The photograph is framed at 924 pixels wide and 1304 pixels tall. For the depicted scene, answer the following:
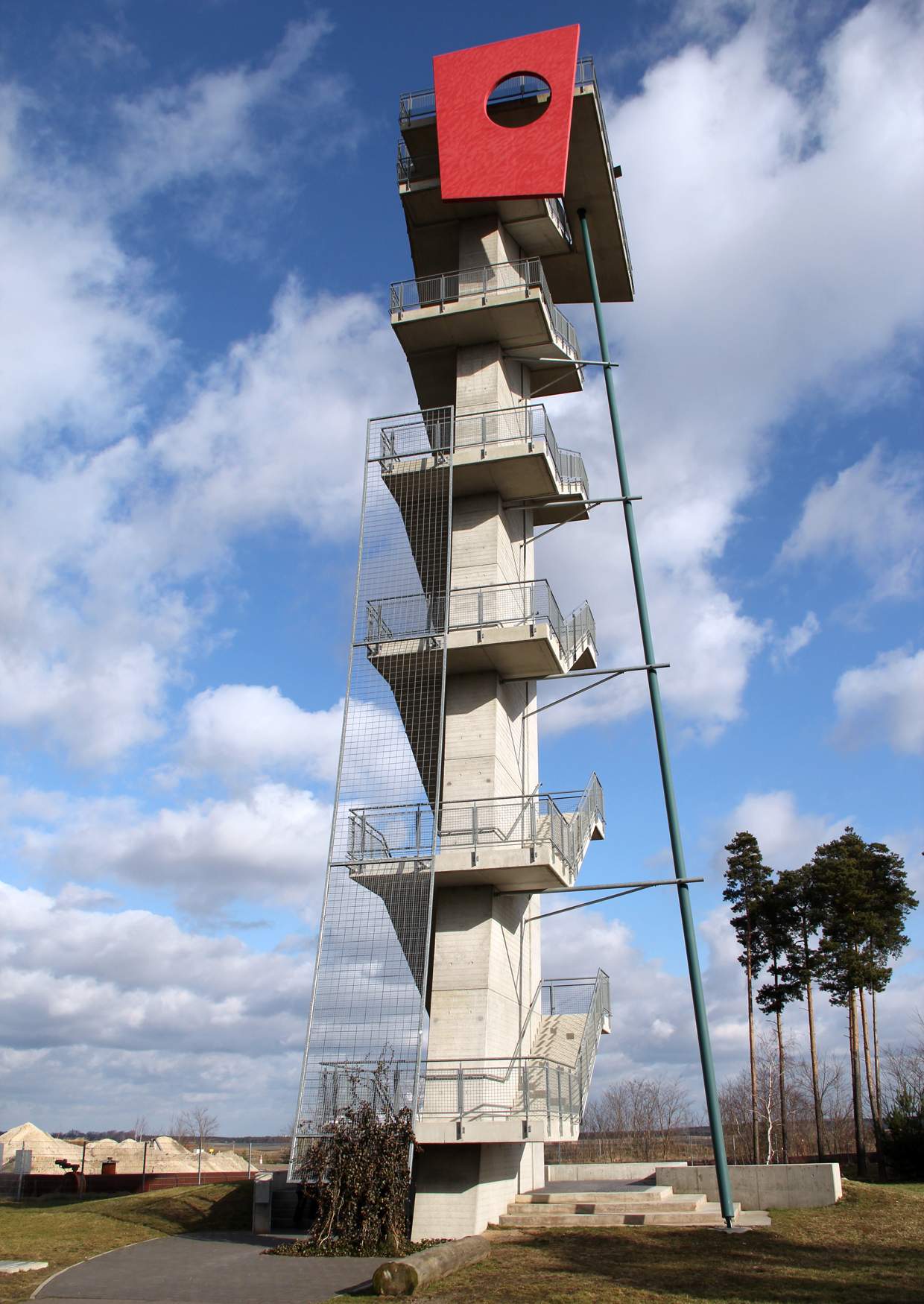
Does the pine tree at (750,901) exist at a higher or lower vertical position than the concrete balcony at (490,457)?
lower

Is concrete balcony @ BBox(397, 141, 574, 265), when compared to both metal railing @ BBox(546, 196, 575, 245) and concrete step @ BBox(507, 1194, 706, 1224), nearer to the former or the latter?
metal railing @ BBox(546, 196, 575, 245)

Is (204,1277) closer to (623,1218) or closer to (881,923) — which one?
(623,1218)

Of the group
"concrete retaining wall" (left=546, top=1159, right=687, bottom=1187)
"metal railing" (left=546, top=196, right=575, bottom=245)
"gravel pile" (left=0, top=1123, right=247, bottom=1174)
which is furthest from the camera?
"gravel pile" (left=0, top=1123, right=247, bottom=1174)

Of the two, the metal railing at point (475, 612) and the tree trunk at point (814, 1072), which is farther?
the tree trunk at point (814, 1072)

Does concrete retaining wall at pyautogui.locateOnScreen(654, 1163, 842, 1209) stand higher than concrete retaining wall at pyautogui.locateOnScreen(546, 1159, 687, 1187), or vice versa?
concrete retaining wall at pyautogui.locateOnScreen(654, 1163, 842, 1209)

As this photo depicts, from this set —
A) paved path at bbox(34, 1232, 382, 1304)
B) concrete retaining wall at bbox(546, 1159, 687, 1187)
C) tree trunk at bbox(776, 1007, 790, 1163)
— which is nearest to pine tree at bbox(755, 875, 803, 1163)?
tree trunk at bbox(776, 1007, 790, 1163)

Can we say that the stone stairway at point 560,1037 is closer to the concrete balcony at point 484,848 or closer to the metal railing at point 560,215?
the concrete balcony at point 484,848

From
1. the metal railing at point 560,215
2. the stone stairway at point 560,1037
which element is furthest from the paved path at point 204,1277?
the metal railing at point 560,215

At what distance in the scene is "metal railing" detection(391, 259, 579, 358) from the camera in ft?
71.3

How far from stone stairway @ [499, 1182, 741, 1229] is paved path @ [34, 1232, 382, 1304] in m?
4.08

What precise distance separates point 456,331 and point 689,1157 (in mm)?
33095

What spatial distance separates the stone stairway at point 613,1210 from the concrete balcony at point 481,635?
931 centimetres

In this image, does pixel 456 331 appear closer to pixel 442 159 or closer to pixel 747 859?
pixel 442 159

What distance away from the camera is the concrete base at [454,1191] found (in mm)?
15547
